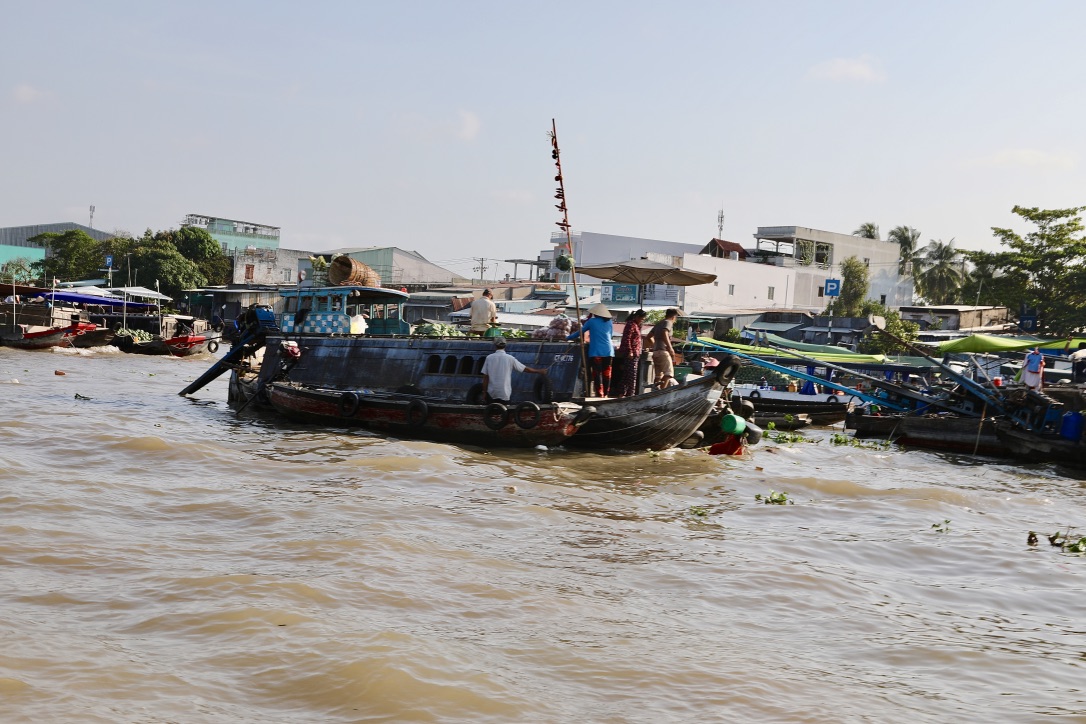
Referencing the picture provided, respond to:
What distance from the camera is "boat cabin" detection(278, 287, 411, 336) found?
17.1 metres

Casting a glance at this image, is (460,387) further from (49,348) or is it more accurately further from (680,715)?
(49,348)

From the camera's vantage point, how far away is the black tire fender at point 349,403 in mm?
13906

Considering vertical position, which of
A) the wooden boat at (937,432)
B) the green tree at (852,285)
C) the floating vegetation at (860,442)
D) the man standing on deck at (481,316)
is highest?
the green tree at (852,285)

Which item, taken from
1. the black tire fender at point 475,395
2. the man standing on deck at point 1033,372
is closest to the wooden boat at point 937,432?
the man standing on deck at point 1033,372

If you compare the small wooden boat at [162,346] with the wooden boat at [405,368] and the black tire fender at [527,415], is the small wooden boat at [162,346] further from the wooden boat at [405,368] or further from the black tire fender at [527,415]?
the black tire fender at [527,415]

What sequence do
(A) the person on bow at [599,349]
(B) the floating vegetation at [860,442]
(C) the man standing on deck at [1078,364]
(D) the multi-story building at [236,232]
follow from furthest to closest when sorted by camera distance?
(D) the multi-story building at [236,232], (C) the man standing on deck at [1078,364], (B) the floating vegetation at [860,442], (A) the person on bow at [599,349]

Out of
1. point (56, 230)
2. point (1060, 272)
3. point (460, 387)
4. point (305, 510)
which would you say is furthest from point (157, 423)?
point (56, 230)

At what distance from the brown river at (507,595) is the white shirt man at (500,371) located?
5.03 ft

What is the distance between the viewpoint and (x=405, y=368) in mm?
14914

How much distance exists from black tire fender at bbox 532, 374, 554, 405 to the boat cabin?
16.2 ft

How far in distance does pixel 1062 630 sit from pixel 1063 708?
1.49m

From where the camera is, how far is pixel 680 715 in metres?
4.25

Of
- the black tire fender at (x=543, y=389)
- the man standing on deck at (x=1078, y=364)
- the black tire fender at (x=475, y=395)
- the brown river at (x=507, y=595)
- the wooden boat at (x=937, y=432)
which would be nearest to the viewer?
the brown river at (x=507, y=595)

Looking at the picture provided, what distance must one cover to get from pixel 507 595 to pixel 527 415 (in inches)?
250
